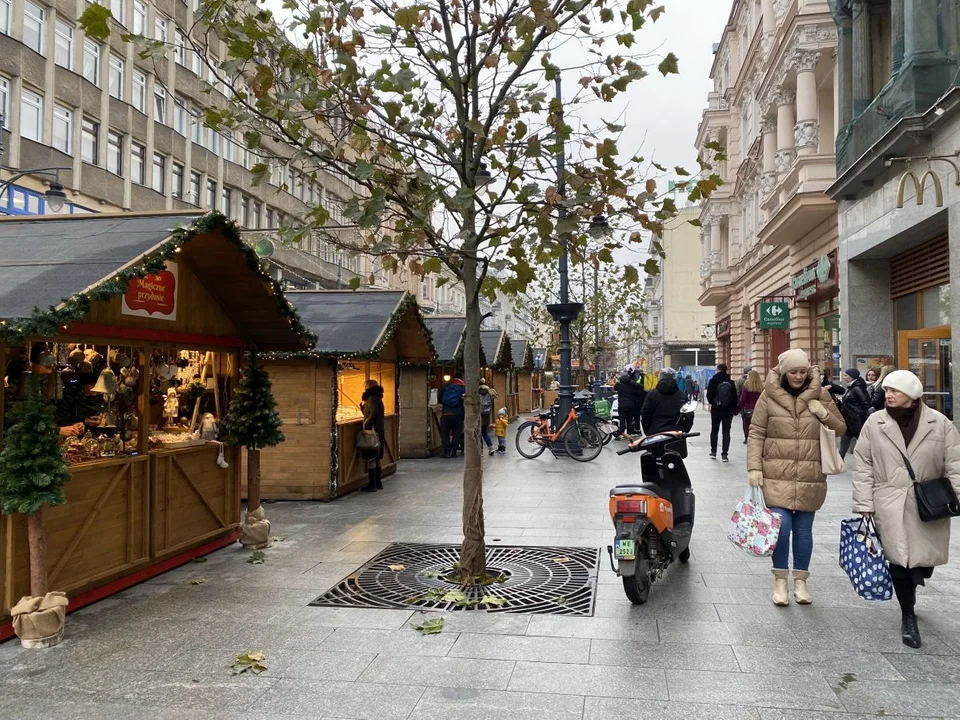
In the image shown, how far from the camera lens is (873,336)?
51.9 ft

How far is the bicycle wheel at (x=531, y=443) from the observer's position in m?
15.9

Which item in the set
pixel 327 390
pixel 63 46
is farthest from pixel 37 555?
pixel 63 46

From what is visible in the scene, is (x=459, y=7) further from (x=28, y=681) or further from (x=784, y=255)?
(x=784, y=255)

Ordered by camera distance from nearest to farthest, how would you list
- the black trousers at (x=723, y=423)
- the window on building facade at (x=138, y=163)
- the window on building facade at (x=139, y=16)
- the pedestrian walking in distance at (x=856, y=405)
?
the pedestrian walking in distance at (x=856, y=405)
the black trousers at (x=723, y=423)
the window on building facade at (x=139, y=16)
the window on building facade at (x=138, y=163)

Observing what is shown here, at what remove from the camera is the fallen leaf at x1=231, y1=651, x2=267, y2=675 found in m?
4.53

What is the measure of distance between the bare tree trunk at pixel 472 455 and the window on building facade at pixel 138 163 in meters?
26.1

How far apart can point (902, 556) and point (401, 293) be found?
9.07m

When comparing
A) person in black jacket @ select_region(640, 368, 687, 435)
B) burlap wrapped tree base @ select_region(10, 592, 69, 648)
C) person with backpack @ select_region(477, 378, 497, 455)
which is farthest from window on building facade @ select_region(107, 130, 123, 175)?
burlap wrapped tree base @ select_region(10, 592, 69, 648)

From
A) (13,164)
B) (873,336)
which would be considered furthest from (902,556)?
(13,164)

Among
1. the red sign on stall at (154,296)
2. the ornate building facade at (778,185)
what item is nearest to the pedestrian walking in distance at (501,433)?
the ornate building facade at (778,185)

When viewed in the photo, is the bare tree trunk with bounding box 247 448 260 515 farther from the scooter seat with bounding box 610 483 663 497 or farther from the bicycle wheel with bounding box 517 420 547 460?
the bicycle wheel with bounding box 517 420 547 460

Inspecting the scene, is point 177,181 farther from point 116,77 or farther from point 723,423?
point 723,423

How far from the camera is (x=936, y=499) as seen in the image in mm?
4715

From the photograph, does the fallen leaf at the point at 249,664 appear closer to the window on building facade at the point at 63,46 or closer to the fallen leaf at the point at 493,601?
the fallen leaf at the point at 493,601
